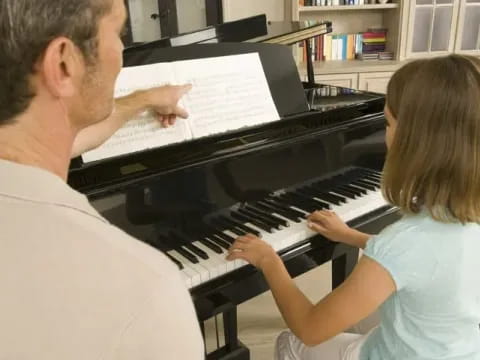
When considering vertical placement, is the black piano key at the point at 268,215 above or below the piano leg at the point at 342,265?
above

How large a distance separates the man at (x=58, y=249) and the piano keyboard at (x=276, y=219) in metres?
0.74

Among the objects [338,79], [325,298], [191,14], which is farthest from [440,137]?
[191,14]

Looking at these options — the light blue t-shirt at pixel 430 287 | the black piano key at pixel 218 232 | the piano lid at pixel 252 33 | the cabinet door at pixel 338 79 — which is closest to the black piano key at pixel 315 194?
the black piano key at pixel 218 232

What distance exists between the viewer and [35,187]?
54 cm

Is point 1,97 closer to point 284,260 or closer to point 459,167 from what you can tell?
point 459,167

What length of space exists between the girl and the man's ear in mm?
742

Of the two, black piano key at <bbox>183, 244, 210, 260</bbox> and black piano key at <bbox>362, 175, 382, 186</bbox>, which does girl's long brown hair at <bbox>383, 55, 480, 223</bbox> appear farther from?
black piano key at <bbox>362, 175, 382, 186</bbox>

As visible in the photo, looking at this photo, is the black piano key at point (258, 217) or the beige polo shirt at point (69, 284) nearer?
the beige polo shirt at point (69, 284)

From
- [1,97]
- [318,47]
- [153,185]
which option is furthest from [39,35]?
[318,47]

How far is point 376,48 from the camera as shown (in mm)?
4492

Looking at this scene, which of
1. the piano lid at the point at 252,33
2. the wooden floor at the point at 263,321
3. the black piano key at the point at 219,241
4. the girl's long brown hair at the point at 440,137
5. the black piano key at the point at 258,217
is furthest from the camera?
the wooden floor at the point at 263,321

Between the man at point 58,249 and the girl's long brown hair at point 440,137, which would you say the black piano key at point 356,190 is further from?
the man at point 58,249

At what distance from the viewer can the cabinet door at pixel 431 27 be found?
415 centimetres

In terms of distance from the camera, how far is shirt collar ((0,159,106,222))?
20.8 inches
